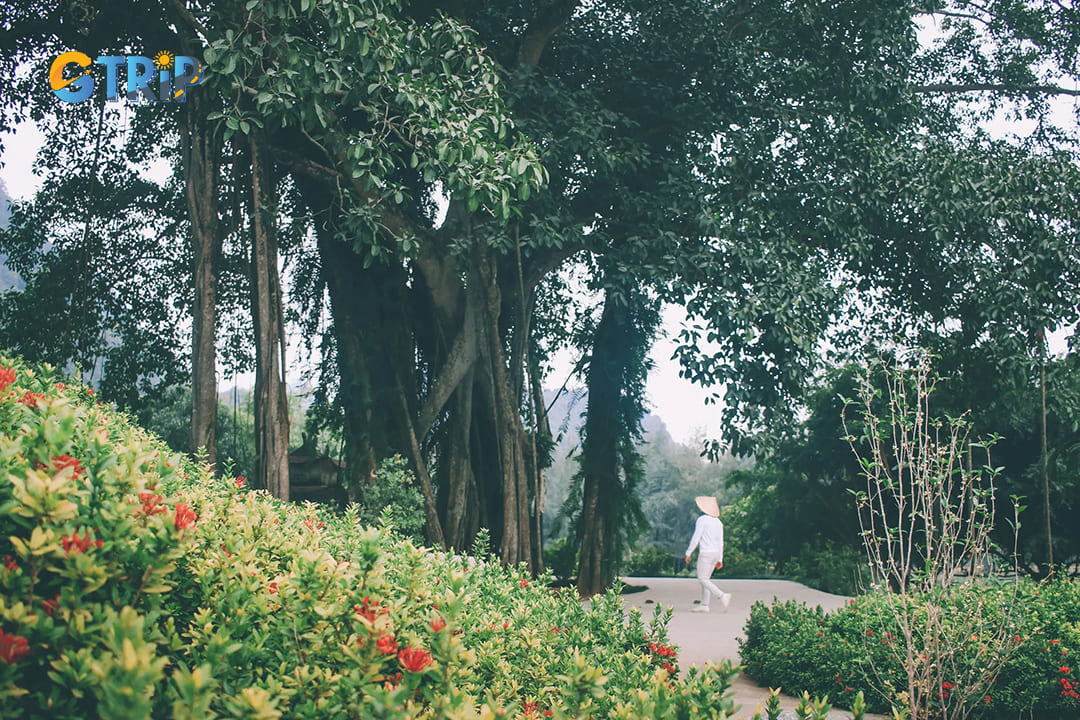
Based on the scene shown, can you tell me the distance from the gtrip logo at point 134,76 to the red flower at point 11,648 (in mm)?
5687

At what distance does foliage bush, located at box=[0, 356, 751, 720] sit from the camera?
1135 millimetres

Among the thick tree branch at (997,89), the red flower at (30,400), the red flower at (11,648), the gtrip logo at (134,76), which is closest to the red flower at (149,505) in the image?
the red flower at (11,648)

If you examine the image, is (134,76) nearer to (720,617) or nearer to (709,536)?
(709,536)

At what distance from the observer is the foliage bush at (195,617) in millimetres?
1135

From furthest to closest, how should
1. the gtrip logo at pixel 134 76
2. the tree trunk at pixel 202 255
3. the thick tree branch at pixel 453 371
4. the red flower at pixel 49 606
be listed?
the thick tree branch at pixel 453 371
the gtrip logo at pixel 134 76
the tree trunk at pixel 202 255
the red flower at pixel 49 606

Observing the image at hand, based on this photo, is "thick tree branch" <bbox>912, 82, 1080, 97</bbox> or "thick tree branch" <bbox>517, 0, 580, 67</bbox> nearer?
"thick tree branch" <bbox>517, 0, 580, 67</bbox>

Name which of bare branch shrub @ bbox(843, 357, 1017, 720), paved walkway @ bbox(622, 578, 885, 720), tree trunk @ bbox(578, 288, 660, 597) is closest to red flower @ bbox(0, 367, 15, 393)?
paved walkway @ bbox(622, 578, 885, 720)

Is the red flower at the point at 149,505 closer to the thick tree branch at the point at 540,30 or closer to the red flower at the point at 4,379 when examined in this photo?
the red flower at the point at 4,379

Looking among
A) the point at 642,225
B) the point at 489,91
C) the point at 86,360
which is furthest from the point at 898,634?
the point at 86,360

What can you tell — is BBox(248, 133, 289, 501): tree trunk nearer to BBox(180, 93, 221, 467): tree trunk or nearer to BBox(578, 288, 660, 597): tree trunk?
BBox(180, 93, 221, 467): tree trunk

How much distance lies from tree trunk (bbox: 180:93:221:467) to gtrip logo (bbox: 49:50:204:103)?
0.65 feet

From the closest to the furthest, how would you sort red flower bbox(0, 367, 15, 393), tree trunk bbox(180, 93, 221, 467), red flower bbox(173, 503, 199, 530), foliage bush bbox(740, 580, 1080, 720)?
red flower bbox(173, 503, 199, 530) → red flower bbox(0, 367, 15, 393) → foliage bush bbox(740, 580, 1080, 720) → tree trunk bbox(180, 93, 221, 467)

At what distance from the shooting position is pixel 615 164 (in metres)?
6.78

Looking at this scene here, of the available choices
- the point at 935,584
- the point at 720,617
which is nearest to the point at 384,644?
the point at 935,584
